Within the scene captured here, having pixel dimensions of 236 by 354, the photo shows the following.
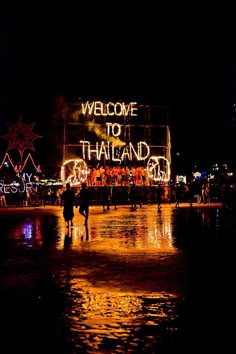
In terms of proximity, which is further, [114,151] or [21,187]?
[114,151]

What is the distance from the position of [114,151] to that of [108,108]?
3.43 m

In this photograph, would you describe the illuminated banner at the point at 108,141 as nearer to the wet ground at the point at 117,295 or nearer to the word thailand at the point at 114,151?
the word thailand at the point at 114,151

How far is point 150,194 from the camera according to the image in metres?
49.1

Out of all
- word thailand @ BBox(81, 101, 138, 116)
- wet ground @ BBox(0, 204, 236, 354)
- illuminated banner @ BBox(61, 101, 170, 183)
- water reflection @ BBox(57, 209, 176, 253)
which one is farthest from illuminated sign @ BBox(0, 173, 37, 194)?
wet ground @ BBox(0, 204, 236, 354)

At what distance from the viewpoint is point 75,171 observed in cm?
4619

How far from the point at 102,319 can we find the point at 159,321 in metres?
0.76

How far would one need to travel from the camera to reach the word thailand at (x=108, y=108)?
47.7m

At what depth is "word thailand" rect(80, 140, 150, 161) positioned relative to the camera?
4703 centimetres

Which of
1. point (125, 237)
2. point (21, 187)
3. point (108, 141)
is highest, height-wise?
point (108, 141)

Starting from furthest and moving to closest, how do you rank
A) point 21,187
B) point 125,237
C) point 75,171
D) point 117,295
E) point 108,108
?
point 108,108 < point 21,187 < point 75,171 < point 125,237 < point 117,295

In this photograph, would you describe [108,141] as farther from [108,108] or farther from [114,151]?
[108,108]

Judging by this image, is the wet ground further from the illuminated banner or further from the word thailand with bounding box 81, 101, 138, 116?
the word thailand with bounding box 81, 101, 138, 116

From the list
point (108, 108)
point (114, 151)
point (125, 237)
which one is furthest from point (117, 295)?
point (108, 108)

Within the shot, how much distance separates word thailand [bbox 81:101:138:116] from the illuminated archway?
405 cm
